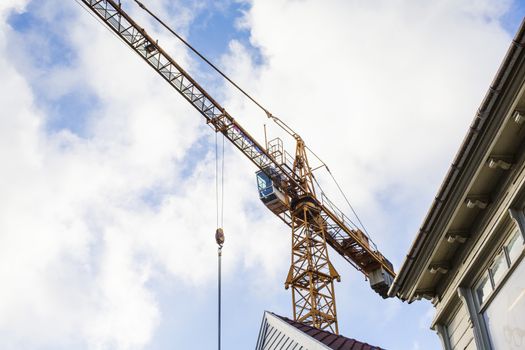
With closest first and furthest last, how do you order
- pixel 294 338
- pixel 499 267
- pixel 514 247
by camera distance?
1. pixel 514 247
2. pixel 499 267
3. pixel 294 338

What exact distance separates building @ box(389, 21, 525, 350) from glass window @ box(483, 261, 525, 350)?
0.01 m

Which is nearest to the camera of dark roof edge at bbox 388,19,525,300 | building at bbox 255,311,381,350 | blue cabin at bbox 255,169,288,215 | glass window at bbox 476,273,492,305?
dark roof edge at bbox 388,19,525,300

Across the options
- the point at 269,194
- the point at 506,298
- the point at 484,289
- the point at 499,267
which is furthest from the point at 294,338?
the point at 269,194

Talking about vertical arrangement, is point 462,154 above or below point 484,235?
above

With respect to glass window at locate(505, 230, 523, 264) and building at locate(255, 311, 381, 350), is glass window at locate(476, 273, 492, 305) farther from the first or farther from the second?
building at locate(255, 311, 381, 350)

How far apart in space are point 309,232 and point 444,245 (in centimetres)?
4395

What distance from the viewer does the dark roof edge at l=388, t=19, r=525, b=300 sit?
1063cm

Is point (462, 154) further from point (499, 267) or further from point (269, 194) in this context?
point (269, 194)

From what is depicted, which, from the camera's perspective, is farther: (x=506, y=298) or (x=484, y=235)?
(x=484, y=235)

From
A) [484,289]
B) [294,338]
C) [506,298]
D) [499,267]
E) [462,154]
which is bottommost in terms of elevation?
[506,298]

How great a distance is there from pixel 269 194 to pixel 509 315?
44579 millimetres

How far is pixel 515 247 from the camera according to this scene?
11414 mm

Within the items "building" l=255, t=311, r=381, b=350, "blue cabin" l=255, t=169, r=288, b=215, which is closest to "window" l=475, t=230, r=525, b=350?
"building" l=255, t=311, r=381, b=350

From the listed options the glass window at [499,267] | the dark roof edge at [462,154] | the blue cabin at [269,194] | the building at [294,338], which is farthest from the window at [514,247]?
the blue cabin at [269,194]
